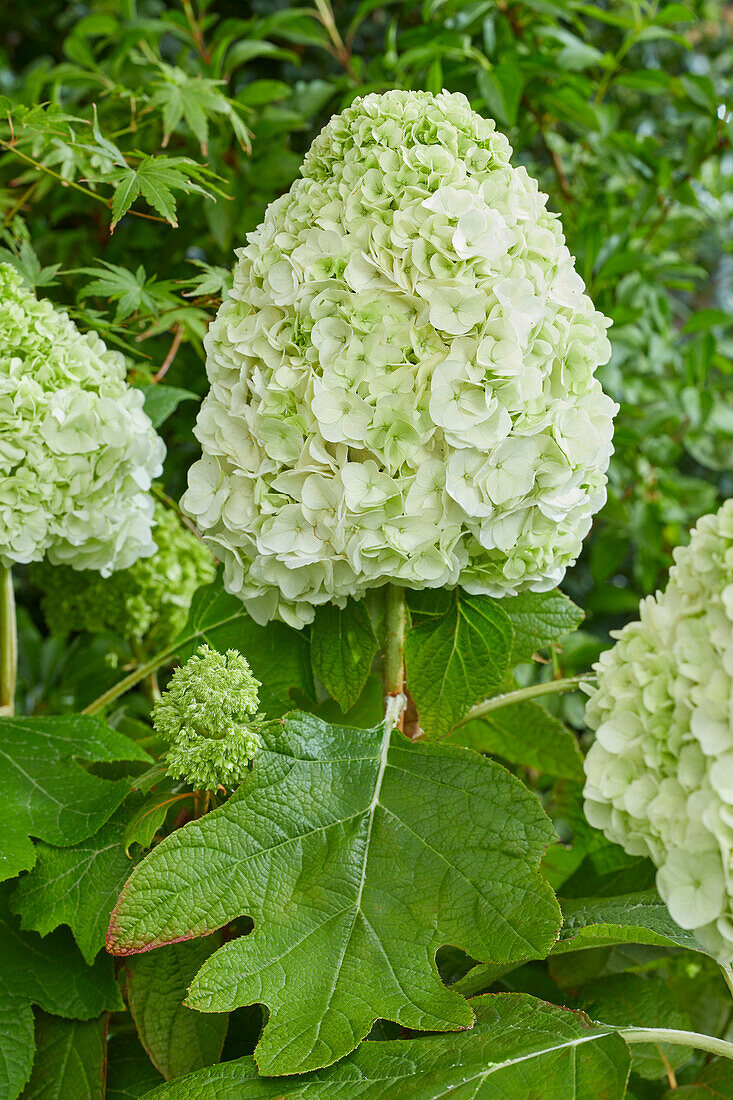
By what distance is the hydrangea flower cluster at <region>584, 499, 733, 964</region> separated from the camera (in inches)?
17.2

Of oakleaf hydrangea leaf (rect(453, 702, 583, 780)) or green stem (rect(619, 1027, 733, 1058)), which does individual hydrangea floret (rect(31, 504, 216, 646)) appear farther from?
green stem (rect(619, 1027, 733, 1058))

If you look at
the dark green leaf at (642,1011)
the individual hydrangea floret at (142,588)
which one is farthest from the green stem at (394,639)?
the individual hydrangea floret at (142,588)

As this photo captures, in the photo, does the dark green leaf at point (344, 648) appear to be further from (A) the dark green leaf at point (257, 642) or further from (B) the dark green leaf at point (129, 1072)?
(B) the dark green leaf at point (129, 1072)

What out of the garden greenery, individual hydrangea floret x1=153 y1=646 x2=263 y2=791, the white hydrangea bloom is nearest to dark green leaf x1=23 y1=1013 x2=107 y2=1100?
the garden greenery

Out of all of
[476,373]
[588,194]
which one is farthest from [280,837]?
[588,194]

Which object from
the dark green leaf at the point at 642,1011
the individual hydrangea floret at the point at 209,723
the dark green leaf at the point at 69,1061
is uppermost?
the individual hydrangea floret at the point at 209,723

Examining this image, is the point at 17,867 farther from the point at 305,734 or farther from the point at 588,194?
the point at 588,194

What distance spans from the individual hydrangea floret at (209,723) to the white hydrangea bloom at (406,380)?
0.29ft

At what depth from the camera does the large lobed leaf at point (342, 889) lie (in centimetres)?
55

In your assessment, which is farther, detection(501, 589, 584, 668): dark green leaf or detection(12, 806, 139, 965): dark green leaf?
detection(501, 589, 584, 668): dark green leaf

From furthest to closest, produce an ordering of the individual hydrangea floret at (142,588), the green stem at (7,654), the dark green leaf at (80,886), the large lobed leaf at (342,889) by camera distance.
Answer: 1. the individual hydrangea floret at (142,588)
2. the green stem at (7,654)
3. the dark green leaf at (80,886)
4. the large lobed leaf at (342,889)

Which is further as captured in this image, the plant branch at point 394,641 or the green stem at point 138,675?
the green stem at point 138,675

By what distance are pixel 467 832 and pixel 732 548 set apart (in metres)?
0.26

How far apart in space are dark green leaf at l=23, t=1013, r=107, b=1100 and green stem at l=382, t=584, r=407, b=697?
0.33m
